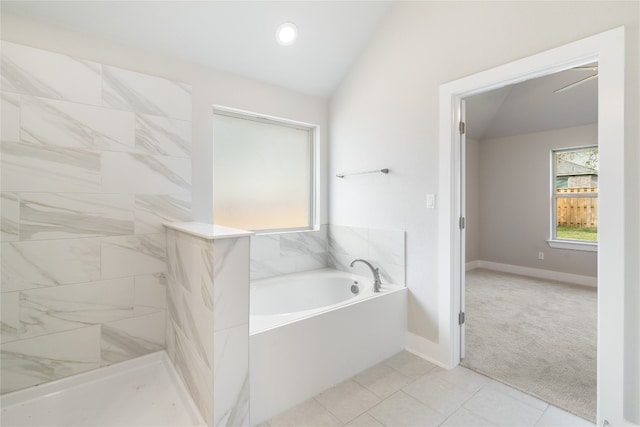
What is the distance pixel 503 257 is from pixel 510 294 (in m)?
1.38

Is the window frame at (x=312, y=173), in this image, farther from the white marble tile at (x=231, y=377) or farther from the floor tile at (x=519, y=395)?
the floor tile at (x=519, y=395)

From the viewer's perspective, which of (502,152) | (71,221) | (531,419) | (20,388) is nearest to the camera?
(531,419)

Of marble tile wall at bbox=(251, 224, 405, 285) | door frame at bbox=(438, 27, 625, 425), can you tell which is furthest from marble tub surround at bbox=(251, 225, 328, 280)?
door frame at bbox=(438, 27, 625, 425)

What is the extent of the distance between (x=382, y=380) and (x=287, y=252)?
1359 mm

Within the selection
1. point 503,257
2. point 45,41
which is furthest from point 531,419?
point 503,257

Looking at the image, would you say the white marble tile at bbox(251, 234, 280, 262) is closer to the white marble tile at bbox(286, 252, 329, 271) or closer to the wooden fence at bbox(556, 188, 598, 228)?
the white marble tile at bbox(286, 252, 329, 271)

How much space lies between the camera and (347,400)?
179cm

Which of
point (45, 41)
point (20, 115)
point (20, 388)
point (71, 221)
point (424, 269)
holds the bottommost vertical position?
point (20, 388)

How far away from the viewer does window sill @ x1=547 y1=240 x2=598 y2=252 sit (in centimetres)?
407

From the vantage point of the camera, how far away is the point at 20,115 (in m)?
1.71

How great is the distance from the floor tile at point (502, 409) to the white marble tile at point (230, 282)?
1398 mm

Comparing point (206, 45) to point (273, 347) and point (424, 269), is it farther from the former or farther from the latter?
point (424, 269)

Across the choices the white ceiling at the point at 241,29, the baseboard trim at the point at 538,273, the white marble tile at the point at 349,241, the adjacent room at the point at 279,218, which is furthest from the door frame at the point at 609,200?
the baseboard trim at the point at 538,273

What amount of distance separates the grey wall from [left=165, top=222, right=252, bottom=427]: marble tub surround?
15.4ft
